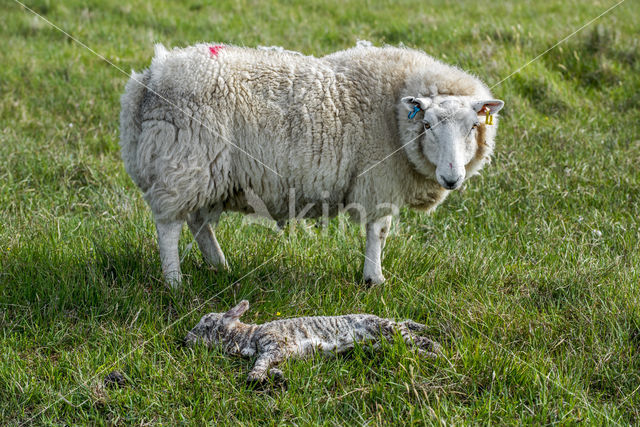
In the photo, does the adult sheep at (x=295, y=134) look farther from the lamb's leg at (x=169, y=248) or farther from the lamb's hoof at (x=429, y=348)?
the lamb's hoof at (x=429, y=348)

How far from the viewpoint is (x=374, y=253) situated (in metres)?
4.21

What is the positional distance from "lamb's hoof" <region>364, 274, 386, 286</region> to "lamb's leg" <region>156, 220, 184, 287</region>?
1.14m

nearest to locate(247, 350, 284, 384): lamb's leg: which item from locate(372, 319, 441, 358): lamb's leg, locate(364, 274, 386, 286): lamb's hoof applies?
locate(372, 319, 441, 358): lamb's leg

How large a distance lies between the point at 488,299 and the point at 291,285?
45.5 inches

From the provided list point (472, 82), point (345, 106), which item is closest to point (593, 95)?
point (472, 82)

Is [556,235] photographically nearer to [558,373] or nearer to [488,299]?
[488,299]

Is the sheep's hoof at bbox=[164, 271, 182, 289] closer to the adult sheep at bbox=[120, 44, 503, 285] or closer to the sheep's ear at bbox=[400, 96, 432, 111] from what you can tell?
the adult sheep at bbox=[120, 44, 503, 285]

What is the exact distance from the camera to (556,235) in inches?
189

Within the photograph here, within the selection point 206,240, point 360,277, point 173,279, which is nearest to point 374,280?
point 360,277

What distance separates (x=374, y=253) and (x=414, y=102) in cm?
98

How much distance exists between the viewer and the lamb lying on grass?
3.23 meters

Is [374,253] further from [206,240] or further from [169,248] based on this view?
[169,248]

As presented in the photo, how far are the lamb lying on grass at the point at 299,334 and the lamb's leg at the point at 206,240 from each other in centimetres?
90

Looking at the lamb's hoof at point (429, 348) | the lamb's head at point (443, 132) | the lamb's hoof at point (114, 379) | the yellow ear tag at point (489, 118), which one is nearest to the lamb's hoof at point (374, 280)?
the lamb's head at point (443, 132)
